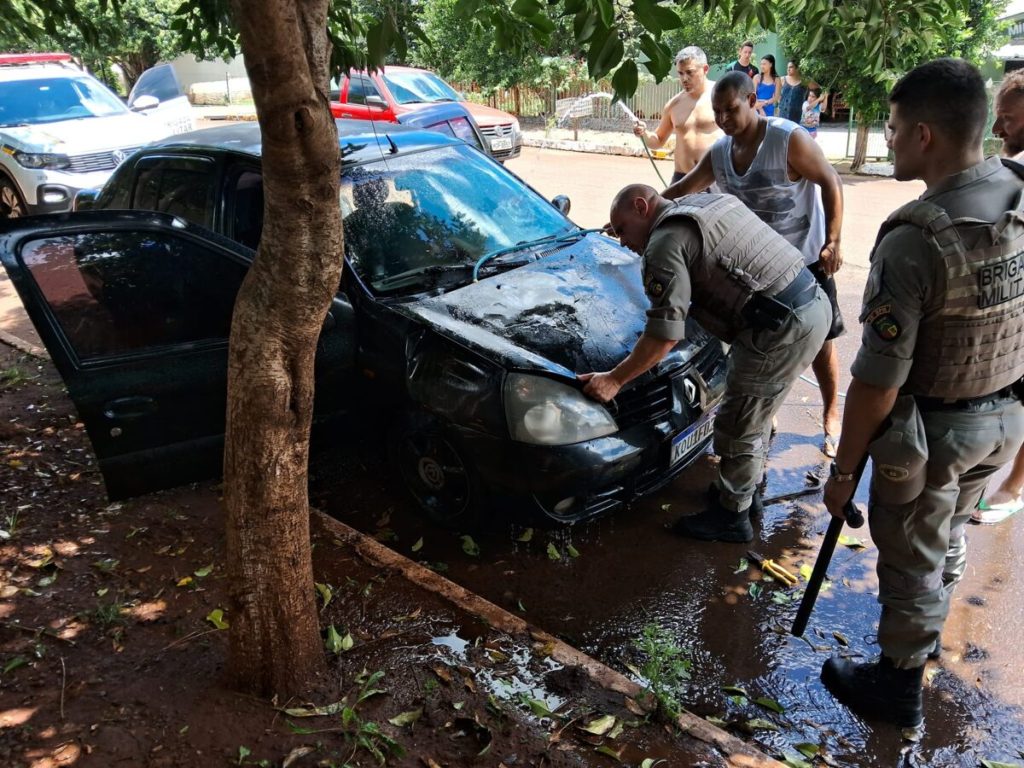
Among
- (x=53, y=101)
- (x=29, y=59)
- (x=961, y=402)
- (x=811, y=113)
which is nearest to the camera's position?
(x=961, y=402)

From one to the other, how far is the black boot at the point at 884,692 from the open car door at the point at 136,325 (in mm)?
2819

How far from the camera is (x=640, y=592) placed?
3402 mm

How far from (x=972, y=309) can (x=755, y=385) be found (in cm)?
114

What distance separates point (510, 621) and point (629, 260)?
206 centimetres

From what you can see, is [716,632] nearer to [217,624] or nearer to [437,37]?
[217,624]

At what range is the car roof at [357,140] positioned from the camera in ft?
14.3

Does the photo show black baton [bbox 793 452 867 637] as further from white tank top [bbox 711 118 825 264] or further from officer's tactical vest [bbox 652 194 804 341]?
white tank top [bbox 711 118 825 264]

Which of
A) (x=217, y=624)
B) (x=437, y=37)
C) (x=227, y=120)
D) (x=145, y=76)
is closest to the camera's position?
(x=217, y=624)

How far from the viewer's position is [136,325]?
3.52 meters

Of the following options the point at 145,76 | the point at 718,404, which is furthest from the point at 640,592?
the point at 145,76

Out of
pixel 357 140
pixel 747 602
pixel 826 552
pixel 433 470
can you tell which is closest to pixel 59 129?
pixel 357 140

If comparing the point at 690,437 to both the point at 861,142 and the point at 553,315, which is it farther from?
the point at 861,142

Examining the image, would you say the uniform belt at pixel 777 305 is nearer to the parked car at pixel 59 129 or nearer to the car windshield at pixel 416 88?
the parked car at pixel 59 129

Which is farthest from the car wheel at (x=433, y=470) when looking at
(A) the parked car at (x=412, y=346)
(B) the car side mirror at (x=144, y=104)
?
(B) the car side mirror at (x=144, y=104)
